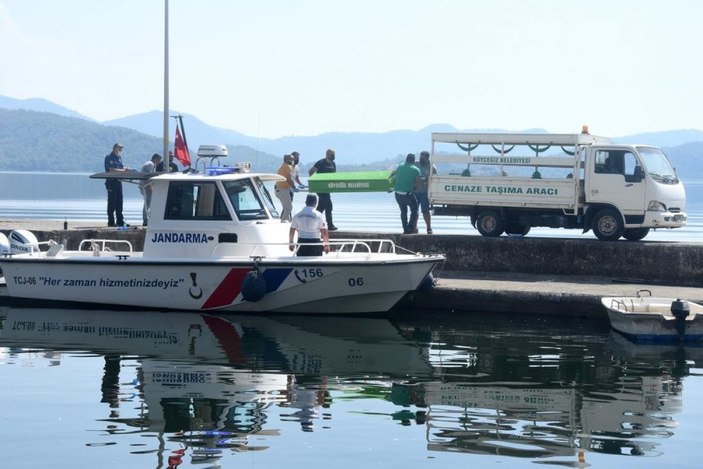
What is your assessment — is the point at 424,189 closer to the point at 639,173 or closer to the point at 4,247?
the point at 639,173

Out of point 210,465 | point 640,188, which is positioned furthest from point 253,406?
point 640,188

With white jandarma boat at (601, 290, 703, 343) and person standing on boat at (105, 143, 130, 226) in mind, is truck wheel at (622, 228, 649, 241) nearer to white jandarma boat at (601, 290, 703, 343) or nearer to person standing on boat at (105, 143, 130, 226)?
white jandarma boat at (601, 290, 703, 343)

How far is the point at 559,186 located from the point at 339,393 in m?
9.19

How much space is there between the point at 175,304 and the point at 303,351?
3642mm

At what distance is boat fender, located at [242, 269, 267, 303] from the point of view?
57.9 ft

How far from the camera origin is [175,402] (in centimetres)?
1239

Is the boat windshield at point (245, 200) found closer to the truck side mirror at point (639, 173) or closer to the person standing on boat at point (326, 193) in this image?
the person standing on boat at point (326, 193)

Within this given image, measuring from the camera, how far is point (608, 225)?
20703 mm

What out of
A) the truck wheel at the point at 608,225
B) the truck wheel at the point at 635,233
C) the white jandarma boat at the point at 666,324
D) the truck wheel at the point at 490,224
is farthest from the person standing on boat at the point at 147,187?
the white jandarma boat at the point at 666,324

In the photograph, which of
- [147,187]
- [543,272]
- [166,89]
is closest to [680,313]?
[543,272]

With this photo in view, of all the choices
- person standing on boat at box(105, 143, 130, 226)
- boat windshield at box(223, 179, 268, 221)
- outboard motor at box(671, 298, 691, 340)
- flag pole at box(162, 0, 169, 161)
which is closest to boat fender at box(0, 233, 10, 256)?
person standing on boat at box(105, 143, 130, 226)

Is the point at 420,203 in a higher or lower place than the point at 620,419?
higher

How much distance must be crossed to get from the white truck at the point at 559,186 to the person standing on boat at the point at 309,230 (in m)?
4.46

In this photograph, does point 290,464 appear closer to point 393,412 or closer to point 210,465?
point 210,465
